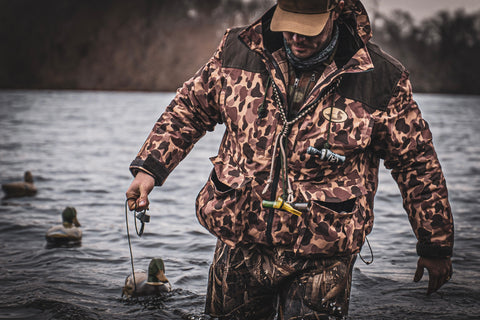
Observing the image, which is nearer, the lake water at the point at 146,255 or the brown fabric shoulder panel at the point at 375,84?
the brown fabric shoulder panel at the point at 375,84

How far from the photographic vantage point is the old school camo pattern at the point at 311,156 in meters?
2.78

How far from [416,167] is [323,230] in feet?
2.09

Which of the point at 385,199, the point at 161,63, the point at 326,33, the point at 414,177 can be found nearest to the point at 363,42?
the point at 326,33

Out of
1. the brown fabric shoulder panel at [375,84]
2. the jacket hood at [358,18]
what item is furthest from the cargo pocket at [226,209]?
the jacket hood at [358,18]

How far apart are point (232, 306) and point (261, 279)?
0.25 m

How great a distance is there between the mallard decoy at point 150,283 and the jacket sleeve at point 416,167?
9.28 ft

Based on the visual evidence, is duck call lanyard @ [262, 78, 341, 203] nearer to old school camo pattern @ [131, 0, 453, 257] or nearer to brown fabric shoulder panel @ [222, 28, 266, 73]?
old school camo pattern @ [131, 0, 453, 257]

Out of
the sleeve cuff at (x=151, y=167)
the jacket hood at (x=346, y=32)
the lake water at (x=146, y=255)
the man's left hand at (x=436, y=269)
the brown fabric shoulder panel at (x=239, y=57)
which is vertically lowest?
the lake water at (x=146, y=255)

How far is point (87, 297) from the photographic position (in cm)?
521

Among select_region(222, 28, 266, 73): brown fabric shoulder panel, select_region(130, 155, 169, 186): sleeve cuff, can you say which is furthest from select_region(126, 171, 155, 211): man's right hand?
select_region(222, 28, 266, 73): brown fabric shoulder panel

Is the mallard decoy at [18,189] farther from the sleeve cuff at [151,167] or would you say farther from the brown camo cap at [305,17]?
the brown camo cap at [305,17]

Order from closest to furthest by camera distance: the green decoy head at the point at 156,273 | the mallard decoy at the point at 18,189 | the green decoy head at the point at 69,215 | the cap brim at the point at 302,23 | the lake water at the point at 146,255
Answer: the cap brim at the point at 302,23
the lake water at the point at 146,255
the green decoy head at the point at 156,273
the green decoy head at the point at 69,215
the mallard decoy at the point at 18,189

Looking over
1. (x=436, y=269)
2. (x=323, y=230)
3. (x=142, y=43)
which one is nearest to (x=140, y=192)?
(x=323, y=230)

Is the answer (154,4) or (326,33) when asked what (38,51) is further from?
(326,33)
